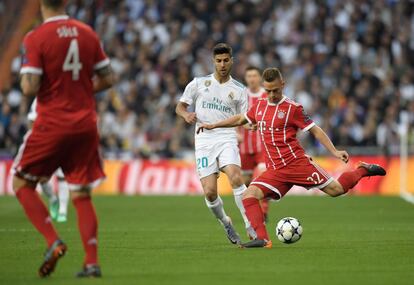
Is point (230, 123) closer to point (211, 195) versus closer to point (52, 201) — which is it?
point (211, 195)

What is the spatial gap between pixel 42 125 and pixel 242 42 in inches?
750

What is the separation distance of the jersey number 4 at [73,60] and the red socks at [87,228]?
1111 mm

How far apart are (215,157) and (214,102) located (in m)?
0.70

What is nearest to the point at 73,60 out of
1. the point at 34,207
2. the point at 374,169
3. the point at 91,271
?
the point at 34,207

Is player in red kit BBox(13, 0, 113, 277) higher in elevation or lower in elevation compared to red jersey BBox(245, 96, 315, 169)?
higher

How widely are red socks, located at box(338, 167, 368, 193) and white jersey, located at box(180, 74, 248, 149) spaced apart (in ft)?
4.87

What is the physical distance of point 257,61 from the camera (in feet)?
88.2

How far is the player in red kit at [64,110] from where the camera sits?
8.37m

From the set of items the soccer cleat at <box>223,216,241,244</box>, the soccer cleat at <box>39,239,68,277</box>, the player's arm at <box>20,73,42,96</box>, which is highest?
the player's arm at <box>20,73,42,96</box>

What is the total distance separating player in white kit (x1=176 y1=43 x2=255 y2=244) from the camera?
488 inches

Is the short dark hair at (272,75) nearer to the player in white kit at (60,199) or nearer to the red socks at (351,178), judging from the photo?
the red socks at (351,178)

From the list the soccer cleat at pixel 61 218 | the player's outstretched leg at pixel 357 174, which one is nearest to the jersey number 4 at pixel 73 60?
the player's outstretched leg at pixel 357 174

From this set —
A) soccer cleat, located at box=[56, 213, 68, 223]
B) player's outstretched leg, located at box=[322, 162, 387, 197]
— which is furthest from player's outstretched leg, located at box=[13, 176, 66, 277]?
soccer cleat, located at box=[56, 213, 68, 223]

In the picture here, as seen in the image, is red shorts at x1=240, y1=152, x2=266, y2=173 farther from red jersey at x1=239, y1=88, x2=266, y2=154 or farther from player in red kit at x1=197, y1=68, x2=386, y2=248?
player in red kit at x1=197, y1=68, x2=386, y2=248
